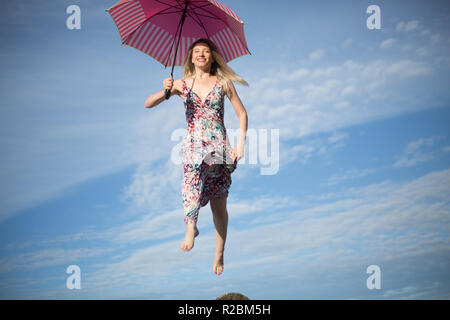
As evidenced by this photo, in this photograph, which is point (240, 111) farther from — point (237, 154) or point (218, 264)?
point (218, 264)

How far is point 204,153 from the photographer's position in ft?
18.3

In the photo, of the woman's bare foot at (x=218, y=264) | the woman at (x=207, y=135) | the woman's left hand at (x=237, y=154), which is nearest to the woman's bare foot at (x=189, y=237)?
the woman at (x=207, y=135)

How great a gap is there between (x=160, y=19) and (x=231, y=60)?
105cm

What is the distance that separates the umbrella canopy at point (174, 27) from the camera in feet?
19.8

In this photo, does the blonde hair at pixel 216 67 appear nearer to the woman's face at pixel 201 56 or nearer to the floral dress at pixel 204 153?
the woman's face at pixel 201 56

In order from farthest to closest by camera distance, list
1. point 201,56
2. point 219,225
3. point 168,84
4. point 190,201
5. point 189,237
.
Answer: point 219,225 → point 201,56 → point 168,84 → point 190,201 → point 189,237

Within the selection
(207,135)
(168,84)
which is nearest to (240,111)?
(207,135)

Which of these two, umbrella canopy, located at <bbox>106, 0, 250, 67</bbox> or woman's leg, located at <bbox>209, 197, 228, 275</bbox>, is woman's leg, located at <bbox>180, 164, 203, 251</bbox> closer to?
woman's leg, located at <bbox>209, 197, 228, 275</bbox>

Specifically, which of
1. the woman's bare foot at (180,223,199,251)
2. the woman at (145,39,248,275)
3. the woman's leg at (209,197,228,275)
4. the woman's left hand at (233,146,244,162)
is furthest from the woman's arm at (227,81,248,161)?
the woman's bare foot at (180,223,199,251)

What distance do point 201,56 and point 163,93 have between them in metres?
0.69

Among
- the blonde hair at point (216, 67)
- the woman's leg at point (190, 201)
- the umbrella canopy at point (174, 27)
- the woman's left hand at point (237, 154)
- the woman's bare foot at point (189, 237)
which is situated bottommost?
the woman's bare foot at point (189, 237)
